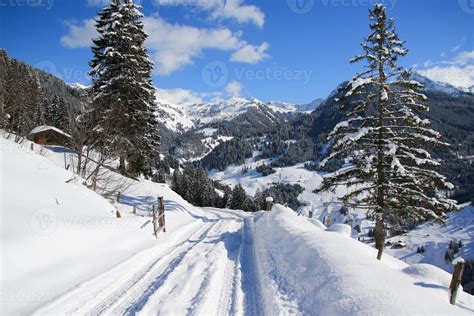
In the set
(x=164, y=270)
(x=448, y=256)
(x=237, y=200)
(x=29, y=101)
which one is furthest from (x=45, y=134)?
(x=448, y=256)

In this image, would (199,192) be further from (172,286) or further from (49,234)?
(172,286)

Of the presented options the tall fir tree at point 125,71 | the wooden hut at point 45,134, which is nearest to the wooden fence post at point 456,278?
the tall fir tree at point 125,71

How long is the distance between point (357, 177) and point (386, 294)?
10.1 meters

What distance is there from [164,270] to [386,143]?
10.8 meters

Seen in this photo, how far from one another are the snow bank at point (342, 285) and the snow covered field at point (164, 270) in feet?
0.09

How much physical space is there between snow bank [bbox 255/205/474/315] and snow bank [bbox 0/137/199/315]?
509cm

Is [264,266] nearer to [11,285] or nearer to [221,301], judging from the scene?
[221,301]

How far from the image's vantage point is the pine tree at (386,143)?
14.3m

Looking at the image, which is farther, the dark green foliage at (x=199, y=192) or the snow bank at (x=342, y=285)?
the dark green foliage at (x=199, y=192)

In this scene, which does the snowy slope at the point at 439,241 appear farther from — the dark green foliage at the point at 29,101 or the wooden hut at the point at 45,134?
the wooden hut at the point at 45,134

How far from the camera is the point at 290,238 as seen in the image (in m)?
11.5

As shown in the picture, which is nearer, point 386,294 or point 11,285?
point 386,294

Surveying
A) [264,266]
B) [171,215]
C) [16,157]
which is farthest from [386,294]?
[171,215]

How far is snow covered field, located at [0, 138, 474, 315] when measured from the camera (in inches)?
257
